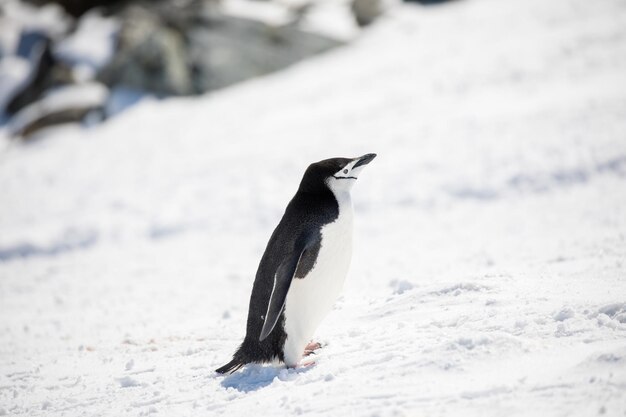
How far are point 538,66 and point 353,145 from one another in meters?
4.55

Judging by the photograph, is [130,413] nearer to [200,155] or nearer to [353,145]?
[353,145]

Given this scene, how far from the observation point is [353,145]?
34.4 ft

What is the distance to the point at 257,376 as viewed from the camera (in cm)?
309

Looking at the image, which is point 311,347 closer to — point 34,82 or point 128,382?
point 128,382

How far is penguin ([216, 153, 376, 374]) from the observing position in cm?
301

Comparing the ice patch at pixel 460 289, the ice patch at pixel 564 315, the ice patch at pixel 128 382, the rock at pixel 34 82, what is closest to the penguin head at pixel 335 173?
the ice patch at pixel 460 289

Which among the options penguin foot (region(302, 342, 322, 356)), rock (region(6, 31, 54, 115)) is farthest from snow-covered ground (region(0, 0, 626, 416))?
rock (region(6, 31, 54, 115))

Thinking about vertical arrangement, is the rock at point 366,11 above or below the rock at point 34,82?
above

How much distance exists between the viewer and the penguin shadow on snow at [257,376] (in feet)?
9.71

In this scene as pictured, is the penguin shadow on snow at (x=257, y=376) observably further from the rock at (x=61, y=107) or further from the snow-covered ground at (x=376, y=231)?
the rock at (x=61, y=107)

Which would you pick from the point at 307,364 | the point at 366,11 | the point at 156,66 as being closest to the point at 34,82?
the point at 156,66

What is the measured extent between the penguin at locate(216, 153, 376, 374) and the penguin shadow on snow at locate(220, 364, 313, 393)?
45 mm

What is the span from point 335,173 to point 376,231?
4818 millimetres

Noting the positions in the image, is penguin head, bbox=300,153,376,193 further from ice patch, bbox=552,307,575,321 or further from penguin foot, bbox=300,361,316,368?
ice patch, bbox=552,307,575,321
